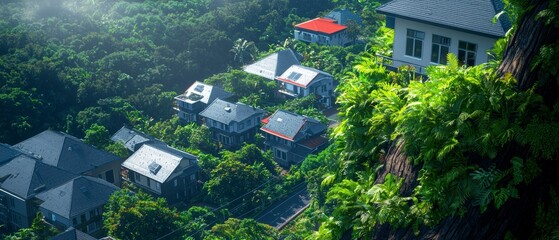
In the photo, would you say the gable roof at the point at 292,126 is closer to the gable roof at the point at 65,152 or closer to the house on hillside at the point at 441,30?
the gable roof at the point at 65,152

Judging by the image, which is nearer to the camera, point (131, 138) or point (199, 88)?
point (131, 138)

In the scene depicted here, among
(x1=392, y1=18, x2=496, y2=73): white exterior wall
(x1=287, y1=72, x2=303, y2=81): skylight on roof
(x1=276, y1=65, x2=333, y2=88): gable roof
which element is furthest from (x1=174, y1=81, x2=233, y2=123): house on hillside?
(x1=392, y1=18, x2=496, y2=73): white exterior wall

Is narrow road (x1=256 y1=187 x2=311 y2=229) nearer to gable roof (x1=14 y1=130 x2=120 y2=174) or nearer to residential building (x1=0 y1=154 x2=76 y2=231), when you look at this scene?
gable roof (x1=14 y1=130 x2=120 y2=174)

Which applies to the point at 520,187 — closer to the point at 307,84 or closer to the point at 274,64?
the point at 307,84

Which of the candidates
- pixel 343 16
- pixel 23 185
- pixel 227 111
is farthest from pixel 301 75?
pixel 23 185

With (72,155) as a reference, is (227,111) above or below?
below

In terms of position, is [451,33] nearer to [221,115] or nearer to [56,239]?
[56,239]
